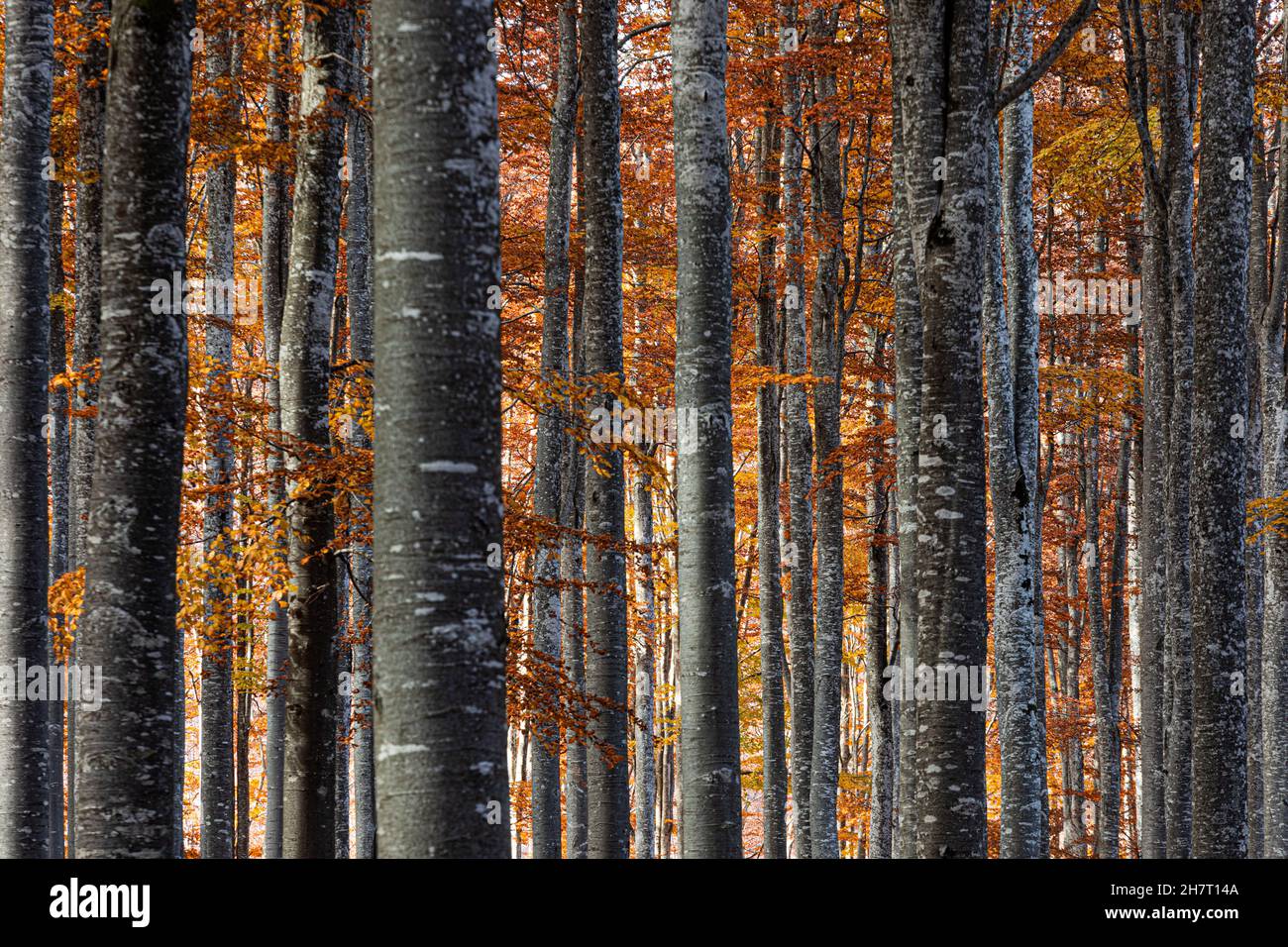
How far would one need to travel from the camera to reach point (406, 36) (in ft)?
14.0

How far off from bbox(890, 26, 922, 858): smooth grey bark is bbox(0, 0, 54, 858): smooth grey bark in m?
6.25

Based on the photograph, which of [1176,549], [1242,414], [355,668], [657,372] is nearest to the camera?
[1242,414]

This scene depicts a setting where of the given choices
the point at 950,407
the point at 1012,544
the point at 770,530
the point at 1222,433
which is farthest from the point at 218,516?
the point at 1222,433

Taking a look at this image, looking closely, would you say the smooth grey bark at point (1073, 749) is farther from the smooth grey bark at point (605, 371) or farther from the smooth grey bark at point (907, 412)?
the smooth grey bark at point (605, 371)

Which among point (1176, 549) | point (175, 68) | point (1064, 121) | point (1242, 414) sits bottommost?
point (1176, 549)

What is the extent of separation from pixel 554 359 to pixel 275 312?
3063 mm

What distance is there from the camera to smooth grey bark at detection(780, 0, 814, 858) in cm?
1545

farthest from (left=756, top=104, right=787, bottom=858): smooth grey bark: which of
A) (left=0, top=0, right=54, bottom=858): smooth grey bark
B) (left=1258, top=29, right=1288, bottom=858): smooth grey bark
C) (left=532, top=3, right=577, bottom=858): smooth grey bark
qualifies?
(left=0, top=0, right=54, bottom=858): smooth grey bark

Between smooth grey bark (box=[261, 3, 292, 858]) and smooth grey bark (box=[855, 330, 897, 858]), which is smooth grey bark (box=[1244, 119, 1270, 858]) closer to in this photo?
smooth grey bark (box=[855, 330, 897, 858])

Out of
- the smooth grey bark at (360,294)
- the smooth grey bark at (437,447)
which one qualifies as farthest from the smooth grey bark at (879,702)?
the smooth grey bark at (437,447)
